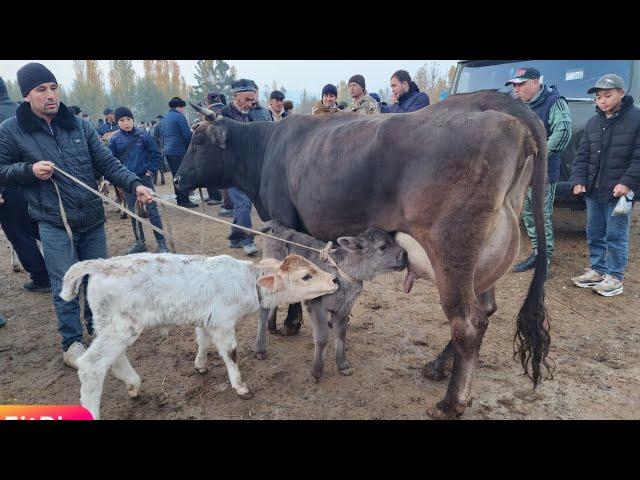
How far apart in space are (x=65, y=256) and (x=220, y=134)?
6.74 ft

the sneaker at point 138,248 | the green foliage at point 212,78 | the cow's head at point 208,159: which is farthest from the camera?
the green foliage at point 212,78

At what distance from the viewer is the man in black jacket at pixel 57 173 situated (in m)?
3.35

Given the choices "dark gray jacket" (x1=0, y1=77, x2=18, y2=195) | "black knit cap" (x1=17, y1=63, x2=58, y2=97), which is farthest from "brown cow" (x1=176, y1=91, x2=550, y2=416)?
"dark gray jacket" (x1=0, y1=77, x2=18, y2=195)

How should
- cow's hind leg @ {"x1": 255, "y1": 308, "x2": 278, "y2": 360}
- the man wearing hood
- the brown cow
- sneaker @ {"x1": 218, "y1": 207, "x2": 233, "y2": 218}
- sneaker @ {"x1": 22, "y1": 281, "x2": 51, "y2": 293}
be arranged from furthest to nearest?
sneaker @ {"x1": 218, "y1": 207, "x2": 233, "y2": 218} → the man wearing hood → sneaker @ {"x1": 22, "y1": 281, "x2": 51, "y2": 293} → cow's hind leg @ {"x1": 255, "y1": 308, "x2": 278, "y2": 360} → the brown cow

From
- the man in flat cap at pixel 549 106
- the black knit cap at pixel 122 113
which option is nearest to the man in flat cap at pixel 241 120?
the black knit cap at pixel 122 113

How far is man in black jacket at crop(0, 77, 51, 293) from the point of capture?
16.6ft

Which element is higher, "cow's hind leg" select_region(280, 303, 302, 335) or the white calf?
the white calf

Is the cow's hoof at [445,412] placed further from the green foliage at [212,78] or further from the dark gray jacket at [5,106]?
the green foliage at [212,78]

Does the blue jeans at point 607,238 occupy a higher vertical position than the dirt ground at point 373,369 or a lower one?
higher

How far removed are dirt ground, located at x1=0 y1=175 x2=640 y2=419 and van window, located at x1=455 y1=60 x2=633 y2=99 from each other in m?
3.44

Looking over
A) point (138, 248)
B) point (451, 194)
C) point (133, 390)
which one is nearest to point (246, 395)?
point (133, 390)

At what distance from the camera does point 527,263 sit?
5.97m

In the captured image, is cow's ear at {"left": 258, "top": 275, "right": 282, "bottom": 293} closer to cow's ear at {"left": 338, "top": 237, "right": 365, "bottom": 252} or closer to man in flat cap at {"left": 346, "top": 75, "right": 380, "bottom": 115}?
cow's ear at {"left": 338, "top": 237, "right": 365, "bottom": 252}

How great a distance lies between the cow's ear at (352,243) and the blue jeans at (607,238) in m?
3.52
